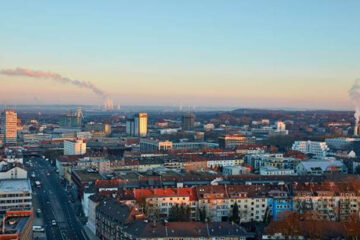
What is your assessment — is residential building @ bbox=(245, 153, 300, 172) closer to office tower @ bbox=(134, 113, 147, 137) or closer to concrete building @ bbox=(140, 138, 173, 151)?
concrete building @ bbox=(140, 138, 173, 151)

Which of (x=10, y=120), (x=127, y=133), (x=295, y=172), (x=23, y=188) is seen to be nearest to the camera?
(x=23, y=188)

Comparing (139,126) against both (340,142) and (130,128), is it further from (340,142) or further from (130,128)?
(340,142)

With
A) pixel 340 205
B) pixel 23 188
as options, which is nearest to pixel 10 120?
pixel 23 188

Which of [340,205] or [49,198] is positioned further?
[49,198]

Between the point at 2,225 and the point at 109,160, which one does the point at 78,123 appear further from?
the point at 2,225

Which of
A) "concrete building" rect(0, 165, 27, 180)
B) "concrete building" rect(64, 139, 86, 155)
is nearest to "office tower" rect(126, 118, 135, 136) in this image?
"concrete building" rect(64, 139, 86, 155)

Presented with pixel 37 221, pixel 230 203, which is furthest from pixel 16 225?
pixel 230 203
